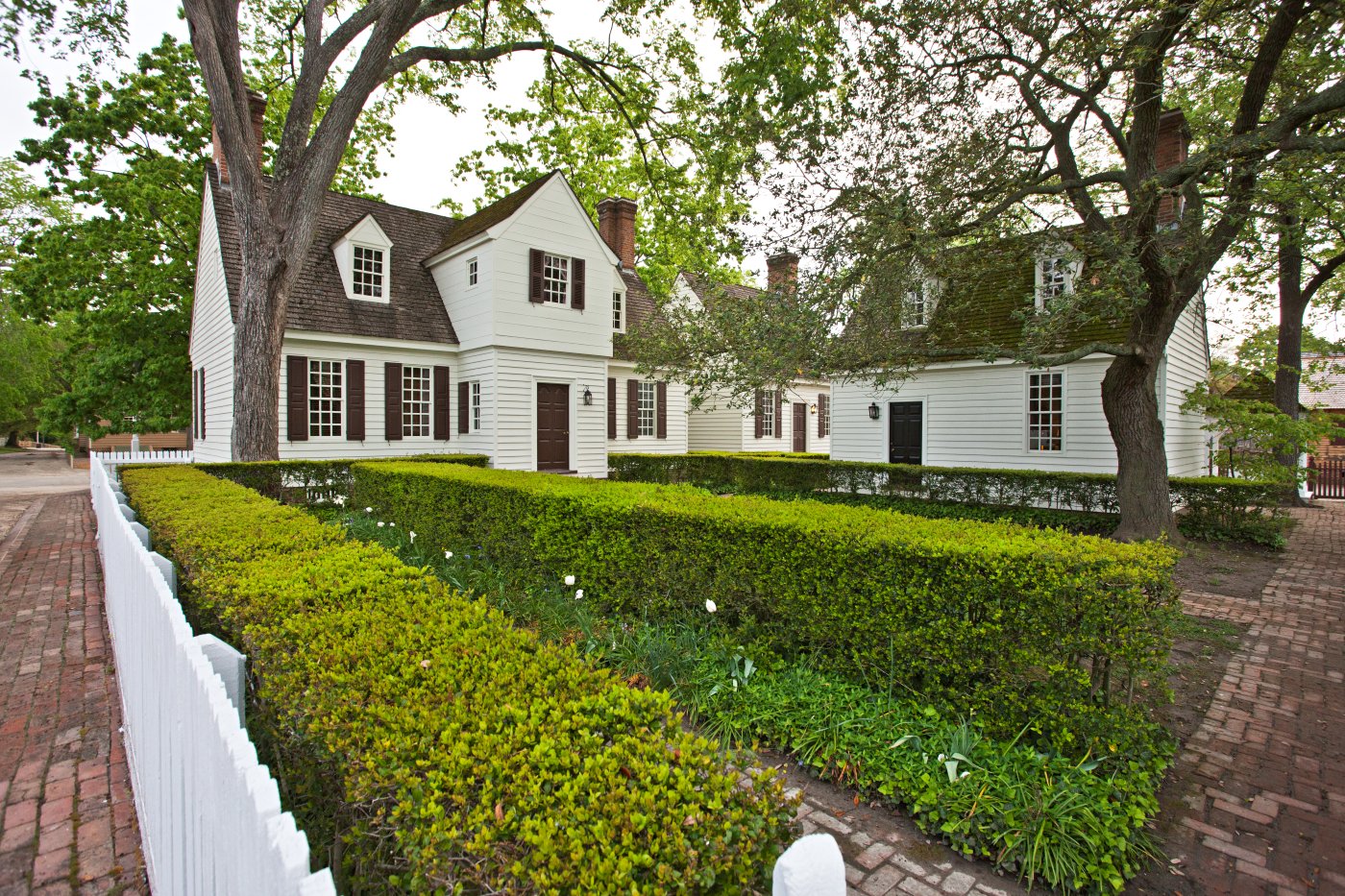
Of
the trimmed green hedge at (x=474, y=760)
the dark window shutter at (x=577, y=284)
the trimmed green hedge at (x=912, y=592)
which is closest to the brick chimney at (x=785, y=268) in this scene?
the trimmed green hedge at (x=912, y=592)

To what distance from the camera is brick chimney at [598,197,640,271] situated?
22.7 meters

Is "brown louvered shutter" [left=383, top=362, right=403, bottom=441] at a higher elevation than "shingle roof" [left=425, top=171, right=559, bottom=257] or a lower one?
lower

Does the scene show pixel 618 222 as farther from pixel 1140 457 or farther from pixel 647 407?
pixel 1140 457

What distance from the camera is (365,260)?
51.2ft

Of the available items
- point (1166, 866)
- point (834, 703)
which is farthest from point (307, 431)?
point (1166, 866)

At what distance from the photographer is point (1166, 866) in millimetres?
2979

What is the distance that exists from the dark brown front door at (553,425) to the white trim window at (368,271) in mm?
4676

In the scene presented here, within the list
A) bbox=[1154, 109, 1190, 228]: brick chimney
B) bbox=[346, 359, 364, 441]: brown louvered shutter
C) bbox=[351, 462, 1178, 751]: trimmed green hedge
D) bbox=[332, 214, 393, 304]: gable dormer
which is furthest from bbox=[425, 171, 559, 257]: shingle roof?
bbox=[1154, 109, 1190, 228]: brick chimney

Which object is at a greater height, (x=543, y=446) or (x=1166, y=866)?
(x=543, y=446)

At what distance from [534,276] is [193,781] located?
15278 millimetres

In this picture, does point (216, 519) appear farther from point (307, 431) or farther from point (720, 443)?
point (720, 443)

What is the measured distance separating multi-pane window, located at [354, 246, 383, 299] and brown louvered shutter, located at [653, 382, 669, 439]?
9002mm

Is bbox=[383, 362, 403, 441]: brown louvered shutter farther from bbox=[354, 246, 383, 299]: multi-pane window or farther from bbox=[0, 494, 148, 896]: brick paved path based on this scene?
bbox=[0, 494, 148, 896]: brick paved path

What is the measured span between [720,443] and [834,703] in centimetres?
2079
